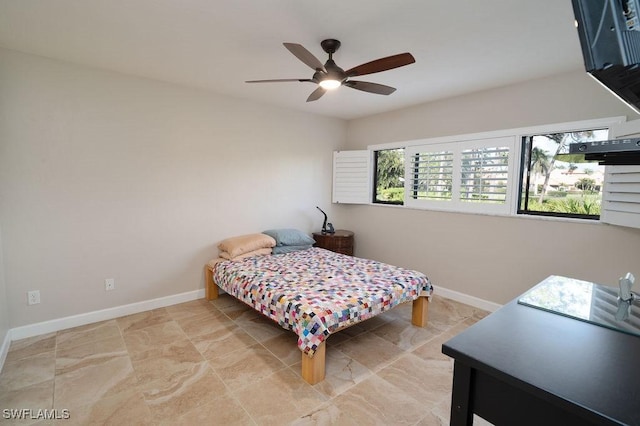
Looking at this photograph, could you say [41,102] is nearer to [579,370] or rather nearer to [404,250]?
[579,370]

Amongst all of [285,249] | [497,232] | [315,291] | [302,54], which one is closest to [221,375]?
[315,291]

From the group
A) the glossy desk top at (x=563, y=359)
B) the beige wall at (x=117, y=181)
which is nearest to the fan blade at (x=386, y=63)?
the glossy desk top at (x=563, y=359)

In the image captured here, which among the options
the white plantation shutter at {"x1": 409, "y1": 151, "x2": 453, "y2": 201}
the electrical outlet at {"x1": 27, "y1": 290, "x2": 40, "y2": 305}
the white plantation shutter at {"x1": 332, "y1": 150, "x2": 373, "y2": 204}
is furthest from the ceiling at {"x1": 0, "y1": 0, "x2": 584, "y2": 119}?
the electrical outlet at {"x1": 27, "y1": 290, "x2": 40, "y2": 305}

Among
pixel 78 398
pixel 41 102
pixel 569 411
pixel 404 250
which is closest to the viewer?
pixel 569 411

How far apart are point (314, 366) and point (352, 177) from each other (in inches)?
125

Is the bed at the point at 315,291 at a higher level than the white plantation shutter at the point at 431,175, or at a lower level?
lower

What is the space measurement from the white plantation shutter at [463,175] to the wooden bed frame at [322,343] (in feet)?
4.52

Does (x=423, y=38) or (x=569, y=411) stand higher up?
(x=423, y=38)

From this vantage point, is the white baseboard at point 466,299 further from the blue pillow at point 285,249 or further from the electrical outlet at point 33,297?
the electrical outlet at point 33,297

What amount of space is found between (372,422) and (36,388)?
7.41ft

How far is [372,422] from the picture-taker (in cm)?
178

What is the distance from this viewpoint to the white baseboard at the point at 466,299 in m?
3.39

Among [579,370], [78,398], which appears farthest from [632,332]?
[78,398]

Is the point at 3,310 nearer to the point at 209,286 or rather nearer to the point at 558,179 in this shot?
the point at 209,286
